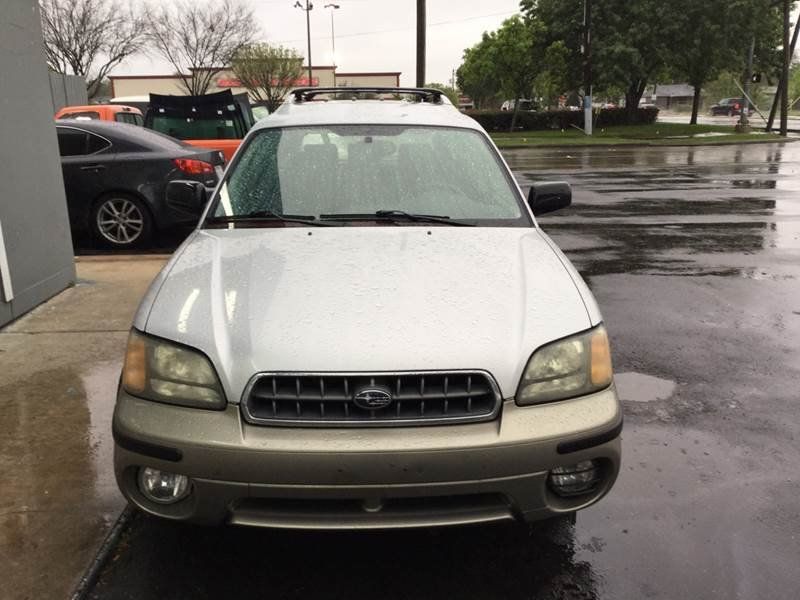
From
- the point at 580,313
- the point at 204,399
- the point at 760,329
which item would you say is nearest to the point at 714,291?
the point at 760,329

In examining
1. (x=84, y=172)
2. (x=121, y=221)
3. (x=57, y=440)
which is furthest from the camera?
(x=121, y=221)

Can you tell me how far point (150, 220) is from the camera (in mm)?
8312

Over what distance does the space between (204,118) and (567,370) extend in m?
10.6

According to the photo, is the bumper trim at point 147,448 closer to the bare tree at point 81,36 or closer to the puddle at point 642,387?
the puddle at point 642,387

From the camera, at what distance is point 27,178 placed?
5688 mm

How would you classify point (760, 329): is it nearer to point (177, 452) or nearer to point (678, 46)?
point (177, 452)

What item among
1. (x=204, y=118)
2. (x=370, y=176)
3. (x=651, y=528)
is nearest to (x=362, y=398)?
(x=651, y=528)

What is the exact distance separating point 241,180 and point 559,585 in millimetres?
2395

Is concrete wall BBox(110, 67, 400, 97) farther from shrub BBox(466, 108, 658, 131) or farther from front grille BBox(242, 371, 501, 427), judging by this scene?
front grille BBox(242, 371, 501, 427)

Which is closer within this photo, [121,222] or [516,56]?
[121,222]

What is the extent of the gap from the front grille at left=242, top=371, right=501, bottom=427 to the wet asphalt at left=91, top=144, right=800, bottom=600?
49cm

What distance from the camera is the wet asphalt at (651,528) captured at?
260 centimetres

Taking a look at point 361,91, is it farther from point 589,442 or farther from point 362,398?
point 589,442

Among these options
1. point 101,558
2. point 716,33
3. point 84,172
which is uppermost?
point 716,33
